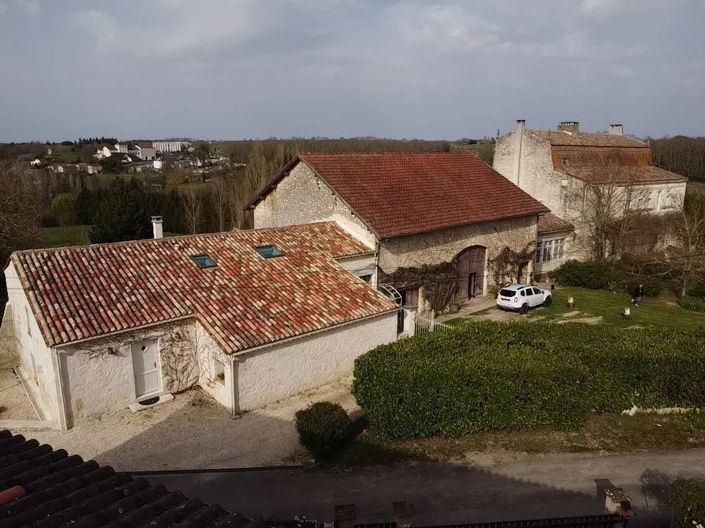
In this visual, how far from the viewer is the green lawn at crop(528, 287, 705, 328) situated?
82.7 ft

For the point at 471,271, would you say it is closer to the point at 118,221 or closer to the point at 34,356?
the point at 34,356

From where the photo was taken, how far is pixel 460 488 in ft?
38.4

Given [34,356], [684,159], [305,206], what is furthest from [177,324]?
[684,159]

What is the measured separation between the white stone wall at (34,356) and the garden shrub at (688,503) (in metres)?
14.3

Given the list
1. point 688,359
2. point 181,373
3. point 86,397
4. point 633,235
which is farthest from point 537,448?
point 633,235

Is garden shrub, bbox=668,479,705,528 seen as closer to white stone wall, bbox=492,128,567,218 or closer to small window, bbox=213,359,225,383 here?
small window, bbox=213,359,225,383

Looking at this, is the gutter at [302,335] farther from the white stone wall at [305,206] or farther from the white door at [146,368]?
the white stone wall at [305,206]

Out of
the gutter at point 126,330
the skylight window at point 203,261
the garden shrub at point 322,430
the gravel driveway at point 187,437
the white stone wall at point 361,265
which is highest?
the skylight window at point 203,261

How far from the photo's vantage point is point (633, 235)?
36.8 meters

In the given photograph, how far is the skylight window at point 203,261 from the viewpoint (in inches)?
730

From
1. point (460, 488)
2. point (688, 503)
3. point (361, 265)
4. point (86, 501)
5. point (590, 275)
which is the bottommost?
point (460, 488)

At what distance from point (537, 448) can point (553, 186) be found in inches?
1134

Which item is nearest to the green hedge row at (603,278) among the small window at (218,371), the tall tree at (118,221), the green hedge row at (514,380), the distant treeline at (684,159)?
the green hedge row at (514,380)

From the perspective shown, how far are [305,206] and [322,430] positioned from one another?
582 inches
